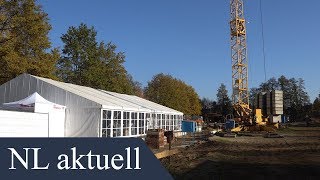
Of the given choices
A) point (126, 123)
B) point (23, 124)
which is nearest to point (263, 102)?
point (126, 123)

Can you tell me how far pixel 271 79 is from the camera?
15838 centimetres

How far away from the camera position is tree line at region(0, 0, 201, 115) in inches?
1422

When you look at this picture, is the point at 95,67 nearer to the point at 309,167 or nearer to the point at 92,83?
the point at 92,83

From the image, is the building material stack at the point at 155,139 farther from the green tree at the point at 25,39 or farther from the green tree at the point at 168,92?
the green tree at the point at 168,92

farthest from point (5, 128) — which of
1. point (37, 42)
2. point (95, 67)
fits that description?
point (95, 67)

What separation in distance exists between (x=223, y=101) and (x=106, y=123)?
130755mm

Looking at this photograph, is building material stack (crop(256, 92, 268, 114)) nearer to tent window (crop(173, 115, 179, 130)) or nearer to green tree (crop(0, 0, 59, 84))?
tent window (crop(173, 115, 179, 130))

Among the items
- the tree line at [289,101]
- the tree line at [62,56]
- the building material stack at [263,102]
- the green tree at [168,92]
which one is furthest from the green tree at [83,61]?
the tree line at [289,101]

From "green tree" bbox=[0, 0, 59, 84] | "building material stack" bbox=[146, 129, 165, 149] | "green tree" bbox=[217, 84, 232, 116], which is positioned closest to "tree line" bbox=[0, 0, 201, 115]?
"green tree" bbox=[0, 0, 59, 84]

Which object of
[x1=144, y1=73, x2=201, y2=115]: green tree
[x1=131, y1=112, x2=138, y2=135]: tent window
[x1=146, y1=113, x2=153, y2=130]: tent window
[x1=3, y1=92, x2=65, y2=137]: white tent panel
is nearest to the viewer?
[x1=3, y1=92, x2=65, y2=137]: white tent panel

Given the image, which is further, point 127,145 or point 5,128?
point 5,128

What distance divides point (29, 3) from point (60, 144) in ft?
101

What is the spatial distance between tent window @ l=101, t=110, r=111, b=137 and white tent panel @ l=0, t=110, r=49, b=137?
11.2 ft

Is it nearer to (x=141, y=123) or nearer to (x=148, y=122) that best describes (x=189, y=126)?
(x=148, y=122)
